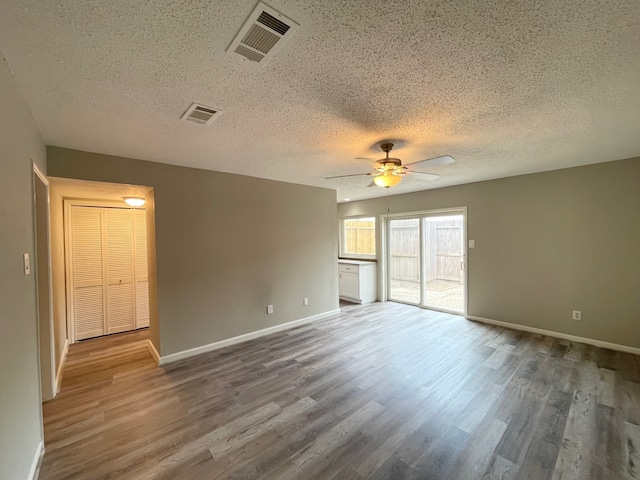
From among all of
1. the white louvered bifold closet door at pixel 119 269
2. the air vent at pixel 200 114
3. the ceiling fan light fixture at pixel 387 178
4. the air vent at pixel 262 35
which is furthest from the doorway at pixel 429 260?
the white louvered bifold closet door at pixel 119 269

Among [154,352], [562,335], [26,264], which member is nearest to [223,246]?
[154,352]

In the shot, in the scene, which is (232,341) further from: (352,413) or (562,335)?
(562,335)

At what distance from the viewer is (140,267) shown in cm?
453

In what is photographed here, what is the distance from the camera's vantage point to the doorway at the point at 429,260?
5.04 meters

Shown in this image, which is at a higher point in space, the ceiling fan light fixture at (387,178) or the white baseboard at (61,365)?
the ceiling fan light fixture at (387,178)

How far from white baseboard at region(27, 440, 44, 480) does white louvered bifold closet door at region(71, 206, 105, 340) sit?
107 inches

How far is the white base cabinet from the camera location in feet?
19.5

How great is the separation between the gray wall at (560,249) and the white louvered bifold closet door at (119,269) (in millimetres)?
5787

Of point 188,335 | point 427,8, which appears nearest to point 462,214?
point 427,8

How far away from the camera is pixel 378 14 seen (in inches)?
45.4

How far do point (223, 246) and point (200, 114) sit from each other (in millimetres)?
2040

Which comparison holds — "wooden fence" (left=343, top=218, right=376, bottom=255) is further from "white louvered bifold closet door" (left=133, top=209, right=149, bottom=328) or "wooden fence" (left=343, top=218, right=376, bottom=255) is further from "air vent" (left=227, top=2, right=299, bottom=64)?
"air vent" (left=227, top=2, right=299, bottom=64)

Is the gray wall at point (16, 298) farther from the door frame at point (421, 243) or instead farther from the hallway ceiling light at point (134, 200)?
the door frame at point (421, 243)

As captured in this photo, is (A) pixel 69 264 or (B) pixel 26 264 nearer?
(B) pixel 26 264
